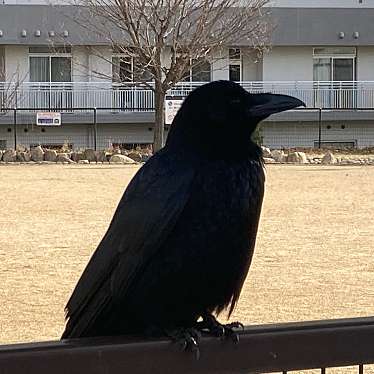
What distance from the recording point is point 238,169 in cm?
310

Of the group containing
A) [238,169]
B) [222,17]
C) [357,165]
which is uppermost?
[222,17]

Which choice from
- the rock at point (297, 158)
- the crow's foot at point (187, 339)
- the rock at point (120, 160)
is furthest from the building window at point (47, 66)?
the crow's foot at point (187, 339)

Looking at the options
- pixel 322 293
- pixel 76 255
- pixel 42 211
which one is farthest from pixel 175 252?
pixel 42 211

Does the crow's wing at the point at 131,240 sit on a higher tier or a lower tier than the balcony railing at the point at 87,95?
lower

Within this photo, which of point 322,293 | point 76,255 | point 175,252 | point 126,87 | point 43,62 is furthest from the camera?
point 43,62

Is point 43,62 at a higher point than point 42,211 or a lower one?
higher

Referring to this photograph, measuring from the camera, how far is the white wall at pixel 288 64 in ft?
135

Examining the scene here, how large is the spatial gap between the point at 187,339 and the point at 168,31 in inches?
1142

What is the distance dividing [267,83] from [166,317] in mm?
37921

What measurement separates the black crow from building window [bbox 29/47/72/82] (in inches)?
1496

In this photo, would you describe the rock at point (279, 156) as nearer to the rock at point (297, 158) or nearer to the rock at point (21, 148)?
the rock at point (297, 158)

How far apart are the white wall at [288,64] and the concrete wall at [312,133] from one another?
108 inches

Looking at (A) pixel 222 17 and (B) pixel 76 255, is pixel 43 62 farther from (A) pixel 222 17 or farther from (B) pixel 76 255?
(B) pixel 76 255

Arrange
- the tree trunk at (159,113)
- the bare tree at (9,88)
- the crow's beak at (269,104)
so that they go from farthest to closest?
the bare tree at (9,88) < the tree trunk at (159,113) < the crow's beak at (269,104)
